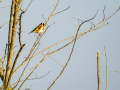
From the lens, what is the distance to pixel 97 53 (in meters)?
1.73

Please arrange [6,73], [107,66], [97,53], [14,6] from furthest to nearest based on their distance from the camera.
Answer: [14,6] < [6,73] < [107,66] < [97,53]

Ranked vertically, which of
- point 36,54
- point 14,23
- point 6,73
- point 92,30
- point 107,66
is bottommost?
point 6,73

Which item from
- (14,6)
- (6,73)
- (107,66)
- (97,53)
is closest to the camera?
(97,53)

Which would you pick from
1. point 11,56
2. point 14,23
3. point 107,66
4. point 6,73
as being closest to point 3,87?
point 6,73

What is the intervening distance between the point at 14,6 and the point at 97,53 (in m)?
1.10

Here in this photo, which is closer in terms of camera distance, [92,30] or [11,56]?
[11,56]

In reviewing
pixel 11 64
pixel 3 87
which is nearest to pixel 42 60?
pixel 11 64

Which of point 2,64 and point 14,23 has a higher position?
point 14,23

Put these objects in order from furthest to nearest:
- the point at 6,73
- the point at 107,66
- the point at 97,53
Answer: the point at 6,73 → the point at 107,66 → the point at 97,53

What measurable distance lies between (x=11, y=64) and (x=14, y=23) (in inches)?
17.8

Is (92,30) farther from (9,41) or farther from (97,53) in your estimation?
(9,41)

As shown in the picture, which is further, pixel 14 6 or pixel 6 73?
pixel 14 6

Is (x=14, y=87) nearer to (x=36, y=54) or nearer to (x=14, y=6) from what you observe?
(x=36, y=54)

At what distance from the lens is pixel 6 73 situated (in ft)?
6.57
